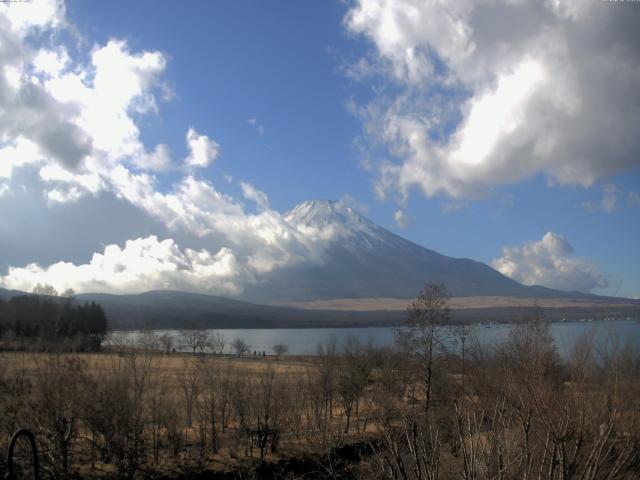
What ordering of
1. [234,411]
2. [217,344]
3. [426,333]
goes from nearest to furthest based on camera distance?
[234,411]
[426,333]
[217,344]

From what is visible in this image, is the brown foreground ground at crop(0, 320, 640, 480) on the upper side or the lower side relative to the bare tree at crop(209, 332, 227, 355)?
upper

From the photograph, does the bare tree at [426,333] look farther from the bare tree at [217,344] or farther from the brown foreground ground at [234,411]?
the bare tree at [217,344]

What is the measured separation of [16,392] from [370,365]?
26247 millimetres

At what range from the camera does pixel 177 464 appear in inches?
909

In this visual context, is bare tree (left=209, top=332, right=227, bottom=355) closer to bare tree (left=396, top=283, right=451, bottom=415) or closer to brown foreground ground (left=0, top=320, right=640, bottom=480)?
brown foreground ground (left=0, top=320, right=640, bottom=480)

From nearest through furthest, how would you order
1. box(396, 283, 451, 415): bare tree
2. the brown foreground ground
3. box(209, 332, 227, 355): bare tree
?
the brown foreground ground → box(396, 283, 451, 415): bare tree → box(209, 332, 227, 355): bare tree

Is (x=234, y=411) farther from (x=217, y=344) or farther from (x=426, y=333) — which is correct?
(x=217, y=344)

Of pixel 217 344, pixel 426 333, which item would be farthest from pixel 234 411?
pixel 217 344

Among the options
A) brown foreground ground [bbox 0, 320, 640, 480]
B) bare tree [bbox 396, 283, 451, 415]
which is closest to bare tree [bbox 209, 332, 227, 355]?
brown foreground ground [bbox 0, 320, 640, 480]

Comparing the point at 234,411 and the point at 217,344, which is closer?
the point at 234,411

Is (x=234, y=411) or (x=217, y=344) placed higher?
(x=234, y=411)

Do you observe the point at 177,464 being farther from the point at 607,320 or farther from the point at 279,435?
the point at 607,320

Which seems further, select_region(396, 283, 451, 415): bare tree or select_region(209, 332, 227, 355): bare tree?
select_region(209, 332, 227, 355): bare tree

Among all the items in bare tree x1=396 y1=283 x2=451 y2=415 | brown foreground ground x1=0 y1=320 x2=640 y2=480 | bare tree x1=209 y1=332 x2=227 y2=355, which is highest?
bare tree x1=396 y1=283 x2=451 y2=415
